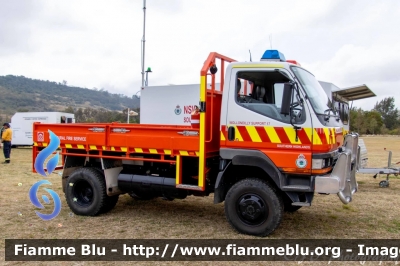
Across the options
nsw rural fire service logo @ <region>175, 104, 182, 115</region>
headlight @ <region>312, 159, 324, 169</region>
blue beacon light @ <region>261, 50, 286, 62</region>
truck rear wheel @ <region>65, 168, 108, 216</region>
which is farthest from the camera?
nsw rural fire service logo @ <region>175, 104, 182, 115</region>

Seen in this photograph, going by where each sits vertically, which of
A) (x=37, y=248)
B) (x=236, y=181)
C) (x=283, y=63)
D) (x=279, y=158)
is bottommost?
(x=37, y=248)

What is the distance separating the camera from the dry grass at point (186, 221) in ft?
18.1

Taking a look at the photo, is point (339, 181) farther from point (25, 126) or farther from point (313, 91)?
point (25, 126)

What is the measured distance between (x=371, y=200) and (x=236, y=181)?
3947mm

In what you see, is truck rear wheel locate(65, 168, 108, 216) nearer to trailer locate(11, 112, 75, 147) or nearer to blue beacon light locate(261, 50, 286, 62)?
blue beacon light locate(261, 50, 286, 62)

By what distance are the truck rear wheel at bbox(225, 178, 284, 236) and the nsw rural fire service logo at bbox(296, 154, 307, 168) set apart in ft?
1.80

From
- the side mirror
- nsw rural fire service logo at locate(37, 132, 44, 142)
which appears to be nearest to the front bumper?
the side mirror

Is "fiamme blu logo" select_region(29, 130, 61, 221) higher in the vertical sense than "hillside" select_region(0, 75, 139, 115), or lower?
lower

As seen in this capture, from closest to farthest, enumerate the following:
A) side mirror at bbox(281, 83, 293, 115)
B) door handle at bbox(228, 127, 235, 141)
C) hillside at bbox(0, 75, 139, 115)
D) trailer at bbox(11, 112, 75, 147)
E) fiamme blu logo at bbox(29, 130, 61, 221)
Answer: side mirror at bbox(281, 83, 293, 115)
door handle at bbox(228, 127, 235, 141)
fiamme blu logo at bbox(29, 130, 61, 221)
trailer at bbox(11, 112, 75, 147)
hillside at bbox(0, 75, 139, 115)

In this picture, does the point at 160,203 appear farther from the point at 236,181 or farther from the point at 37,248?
the point at 37,248

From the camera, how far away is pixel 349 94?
1263cm

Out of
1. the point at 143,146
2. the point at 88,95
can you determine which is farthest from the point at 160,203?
the point at 88,95

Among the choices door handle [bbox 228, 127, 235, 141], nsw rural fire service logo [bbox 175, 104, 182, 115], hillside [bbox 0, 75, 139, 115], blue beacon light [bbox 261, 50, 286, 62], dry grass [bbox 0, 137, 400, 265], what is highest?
hillside [bbox 0, 75, 139, 115]

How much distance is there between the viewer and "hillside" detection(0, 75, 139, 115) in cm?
7694
